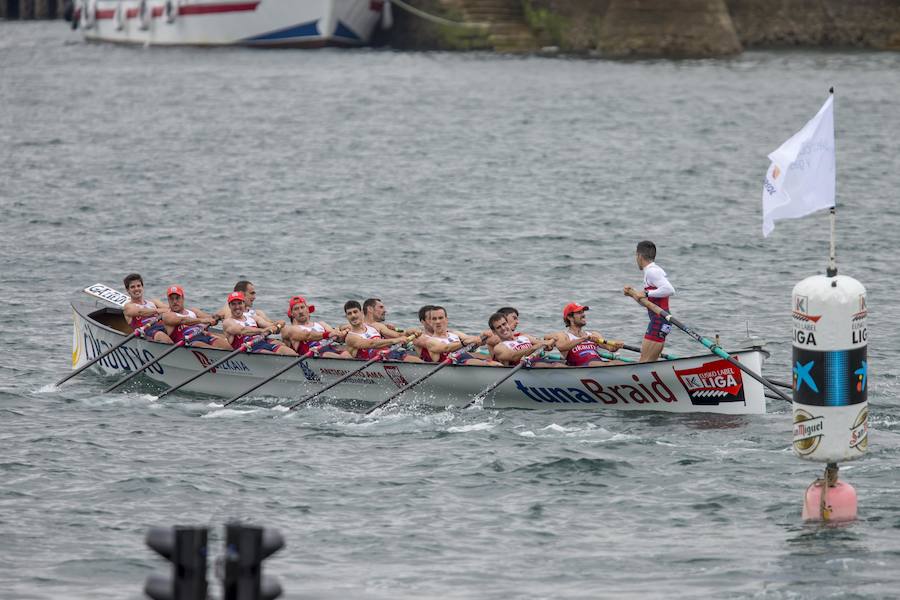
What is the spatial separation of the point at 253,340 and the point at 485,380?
13.8ft

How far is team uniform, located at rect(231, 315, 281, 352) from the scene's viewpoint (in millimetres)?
25359

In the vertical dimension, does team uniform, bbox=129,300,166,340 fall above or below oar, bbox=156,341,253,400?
above

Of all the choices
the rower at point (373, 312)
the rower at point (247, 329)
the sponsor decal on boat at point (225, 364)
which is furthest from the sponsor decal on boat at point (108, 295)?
the rower at point (373, 312)

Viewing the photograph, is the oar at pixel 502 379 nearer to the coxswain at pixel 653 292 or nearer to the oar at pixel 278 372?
the coxswain at pixel 653 292

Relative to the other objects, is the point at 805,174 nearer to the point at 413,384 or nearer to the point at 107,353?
the point at 413,384

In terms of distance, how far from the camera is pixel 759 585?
54.0ft

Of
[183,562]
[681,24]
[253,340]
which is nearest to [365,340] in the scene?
[253,340]

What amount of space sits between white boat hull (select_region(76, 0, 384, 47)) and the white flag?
69417 mm

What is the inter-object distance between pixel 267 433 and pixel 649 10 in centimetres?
5466

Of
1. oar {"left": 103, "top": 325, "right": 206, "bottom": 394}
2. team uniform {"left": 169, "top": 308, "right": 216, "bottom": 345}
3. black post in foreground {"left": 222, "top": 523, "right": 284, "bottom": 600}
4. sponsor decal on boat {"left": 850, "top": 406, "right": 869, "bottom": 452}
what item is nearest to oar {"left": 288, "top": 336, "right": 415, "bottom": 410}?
team uniform {"left": 169, "top": 308, "right": 216, "bottom": 345}

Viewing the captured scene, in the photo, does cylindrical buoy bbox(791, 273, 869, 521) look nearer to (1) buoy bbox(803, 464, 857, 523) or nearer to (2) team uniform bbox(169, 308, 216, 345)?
(1) buoy bbox(803, 464, 857, 523)

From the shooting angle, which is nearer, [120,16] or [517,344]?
[517,344]

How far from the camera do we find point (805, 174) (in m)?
17.3

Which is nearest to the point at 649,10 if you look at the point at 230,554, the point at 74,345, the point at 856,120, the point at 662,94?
the point at 662,94
